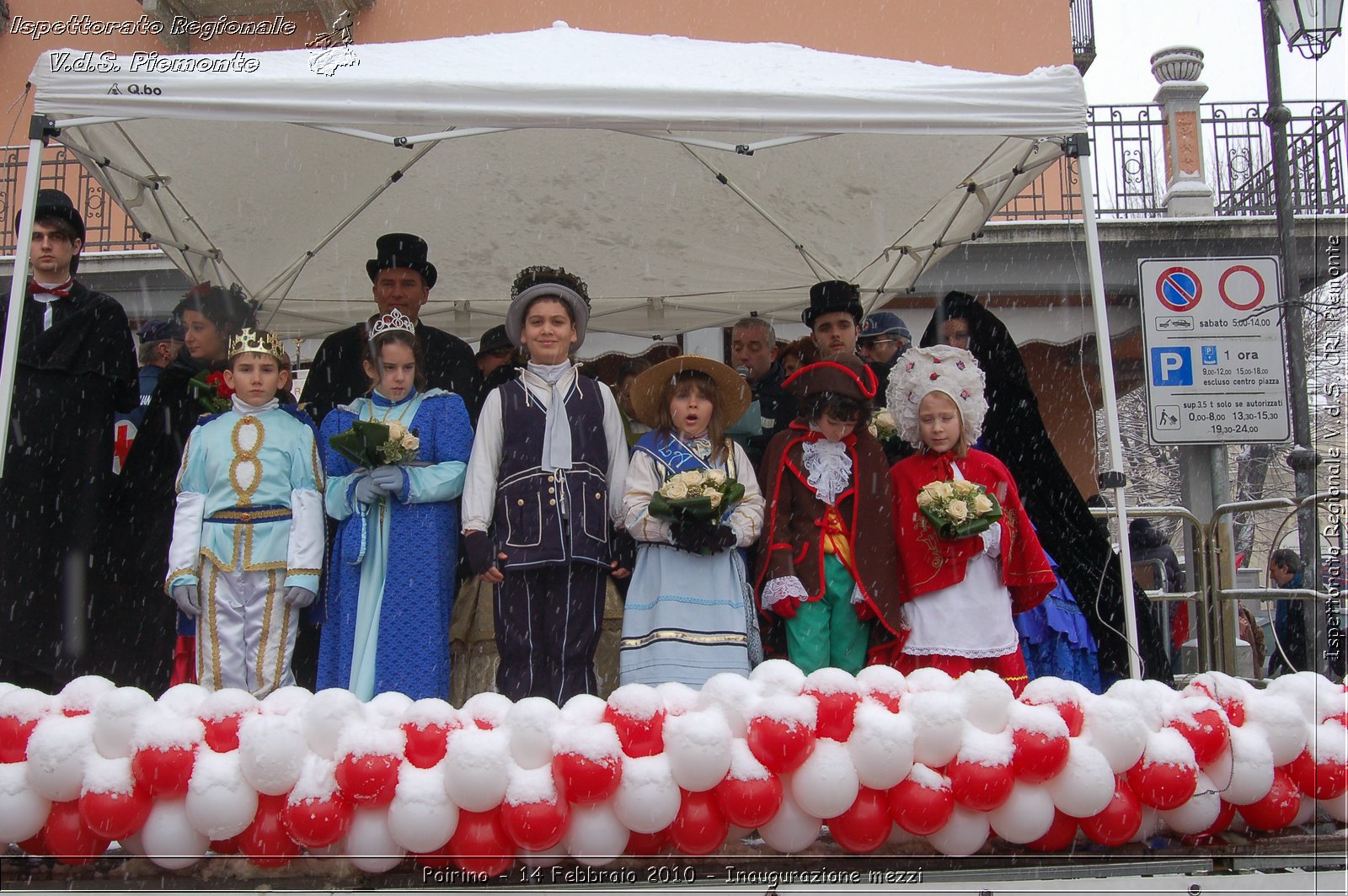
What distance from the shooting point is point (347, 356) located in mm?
5414

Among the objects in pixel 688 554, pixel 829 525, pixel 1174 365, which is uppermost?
pixel 1174 365

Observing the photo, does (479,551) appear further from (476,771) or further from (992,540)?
(992,540)

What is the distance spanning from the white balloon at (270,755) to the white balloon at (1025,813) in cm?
184

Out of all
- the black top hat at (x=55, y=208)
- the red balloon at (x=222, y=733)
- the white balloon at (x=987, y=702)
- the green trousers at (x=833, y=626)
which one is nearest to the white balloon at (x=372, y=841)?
the red balloon at (x=222, y=733)

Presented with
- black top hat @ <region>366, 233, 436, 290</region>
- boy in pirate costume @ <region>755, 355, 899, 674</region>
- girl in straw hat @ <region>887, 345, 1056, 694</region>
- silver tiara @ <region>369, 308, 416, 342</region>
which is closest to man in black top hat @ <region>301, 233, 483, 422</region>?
black top hat @ <region>366, 233, 436, 290</region>

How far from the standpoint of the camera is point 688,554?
4211 mm

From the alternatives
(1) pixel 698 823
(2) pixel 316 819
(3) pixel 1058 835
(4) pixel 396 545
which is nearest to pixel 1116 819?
(3) pixel 1058 835

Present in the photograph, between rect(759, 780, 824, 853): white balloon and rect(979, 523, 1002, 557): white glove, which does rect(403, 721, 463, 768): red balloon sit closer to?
rect(759, 780, 824, 853): white balloon

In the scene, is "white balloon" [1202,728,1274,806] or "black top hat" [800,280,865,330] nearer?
"white balloon" [1202,728,1274,806]

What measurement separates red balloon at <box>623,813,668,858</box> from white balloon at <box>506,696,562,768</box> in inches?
12.3

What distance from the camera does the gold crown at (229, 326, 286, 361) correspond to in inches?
177

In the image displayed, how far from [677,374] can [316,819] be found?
243 centimetres

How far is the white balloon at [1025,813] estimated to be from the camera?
2867mm

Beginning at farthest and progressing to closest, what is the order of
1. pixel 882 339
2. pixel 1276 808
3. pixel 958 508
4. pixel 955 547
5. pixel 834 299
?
1. pixel 882 339
2. pixel 834 299
3. pixel 955 547
4. pixel 958 508
5. pixel 1276 808
